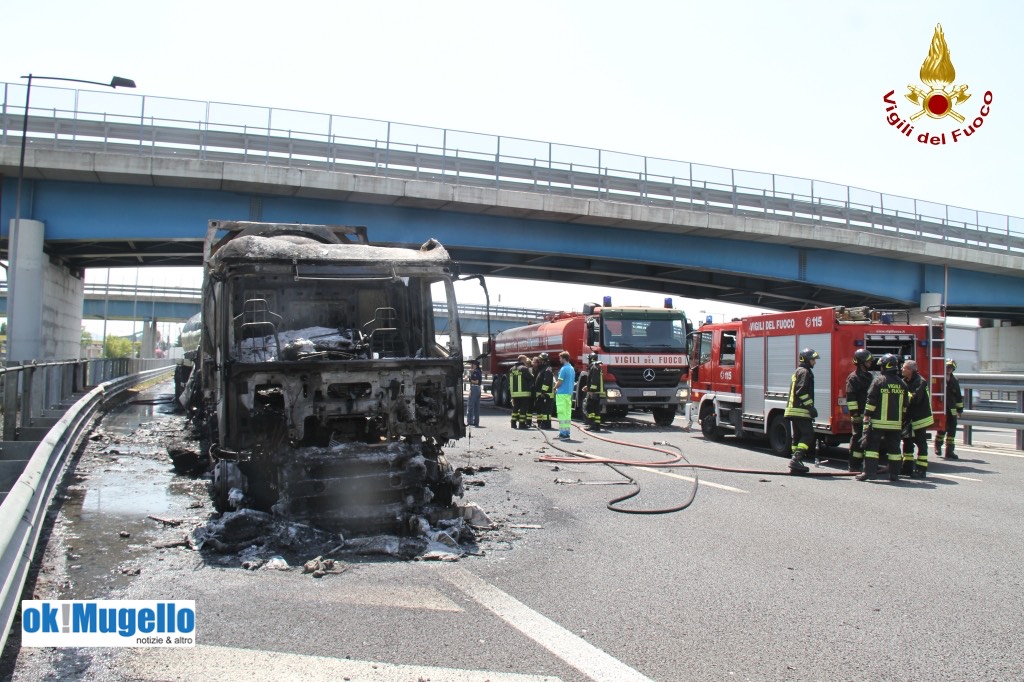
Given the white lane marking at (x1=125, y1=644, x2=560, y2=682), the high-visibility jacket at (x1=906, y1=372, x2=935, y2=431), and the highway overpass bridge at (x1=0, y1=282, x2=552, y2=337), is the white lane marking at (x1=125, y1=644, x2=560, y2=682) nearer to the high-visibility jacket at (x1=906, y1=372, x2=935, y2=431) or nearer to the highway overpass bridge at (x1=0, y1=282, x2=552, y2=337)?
the high-visibility jacket at (x1=906, y1=372, x2=935, y2=431)

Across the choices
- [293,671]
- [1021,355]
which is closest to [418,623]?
[293,671]

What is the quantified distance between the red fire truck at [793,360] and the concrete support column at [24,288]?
17.4 metres

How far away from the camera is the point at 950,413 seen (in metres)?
12.7

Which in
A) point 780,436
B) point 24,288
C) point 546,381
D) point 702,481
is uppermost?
point 24,288

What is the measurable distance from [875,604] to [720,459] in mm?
7385

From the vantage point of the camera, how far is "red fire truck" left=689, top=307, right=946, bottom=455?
1183cm

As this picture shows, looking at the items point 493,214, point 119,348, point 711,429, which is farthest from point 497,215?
point 119,348

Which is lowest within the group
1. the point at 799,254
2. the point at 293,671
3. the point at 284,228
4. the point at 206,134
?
the point at 293,671

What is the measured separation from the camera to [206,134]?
21.1m

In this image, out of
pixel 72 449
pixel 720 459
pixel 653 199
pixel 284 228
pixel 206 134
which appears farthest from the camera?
pixel 653 199

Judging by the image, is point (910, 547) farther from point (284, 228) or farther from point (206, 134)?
point (206, 134)

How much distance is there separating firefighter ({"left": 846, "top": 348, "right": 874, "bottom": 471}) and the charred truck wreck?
5.93 meters

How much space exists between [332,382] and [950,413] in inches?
415

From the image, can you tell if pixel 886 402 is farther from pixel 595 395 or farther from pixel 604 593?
pixel 595 395
